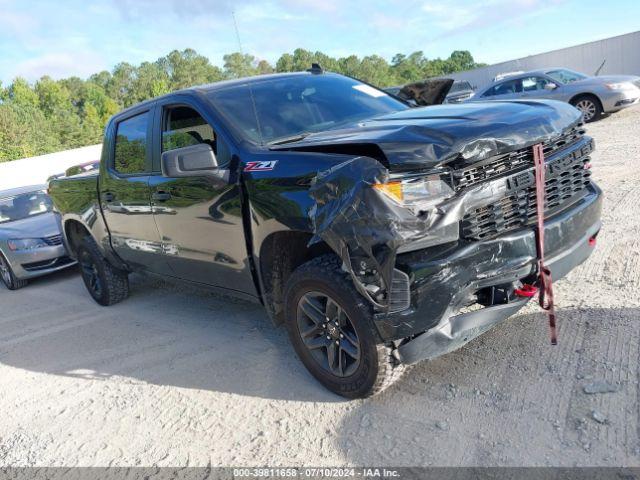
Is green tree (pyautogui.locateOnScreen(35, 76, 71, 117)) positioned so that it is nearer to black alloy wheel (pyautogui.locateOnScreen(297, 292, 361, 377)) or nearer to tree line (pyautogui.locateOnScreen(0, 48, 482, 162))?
tree line (pyautogui.locateOnScreen(0, 48, 482, 162))

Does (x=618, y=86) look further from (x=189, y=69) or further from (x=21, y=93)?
(x=21, y=93)

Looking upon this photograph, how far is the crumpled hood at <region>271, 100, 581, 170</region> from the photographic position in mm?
2678

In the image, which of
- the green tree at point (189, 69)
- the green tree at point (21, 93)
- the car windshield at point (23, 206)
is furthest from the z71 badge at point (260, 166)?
the green tree at point (21, 93)

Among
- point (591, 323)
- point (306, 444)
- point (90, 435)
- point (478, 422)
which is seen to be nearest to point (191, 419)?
point (90, 435)

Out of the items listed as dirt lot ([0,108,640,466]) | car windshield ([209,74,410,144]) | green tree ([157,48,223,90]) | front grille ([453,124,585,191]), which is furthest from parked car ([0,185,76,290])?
green tree ([157,48,223,90])

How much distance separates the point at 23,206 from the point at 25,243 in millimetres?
1542

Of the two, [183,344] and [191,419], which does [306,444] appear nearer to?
[191,419]

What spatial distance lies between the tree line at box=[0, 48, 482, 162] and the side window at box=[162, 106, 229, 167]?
4269 centimetres

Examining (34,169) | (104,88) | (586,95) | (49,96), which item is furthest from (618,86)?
(104,88)

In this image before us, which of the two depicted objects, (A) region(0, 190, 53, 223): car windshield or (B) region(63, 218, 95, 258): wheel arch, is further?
(A) region(0, 190, 53, 223): car windshield

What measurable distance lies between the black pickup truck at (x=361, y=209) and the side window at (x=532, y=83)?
1126 cm

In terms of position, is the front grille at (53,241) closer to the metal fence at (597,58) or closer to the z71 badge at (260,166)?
the z71 badge at (260,166)

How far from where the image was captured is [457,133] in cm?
277

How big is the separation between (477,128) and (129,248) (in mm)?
3492
